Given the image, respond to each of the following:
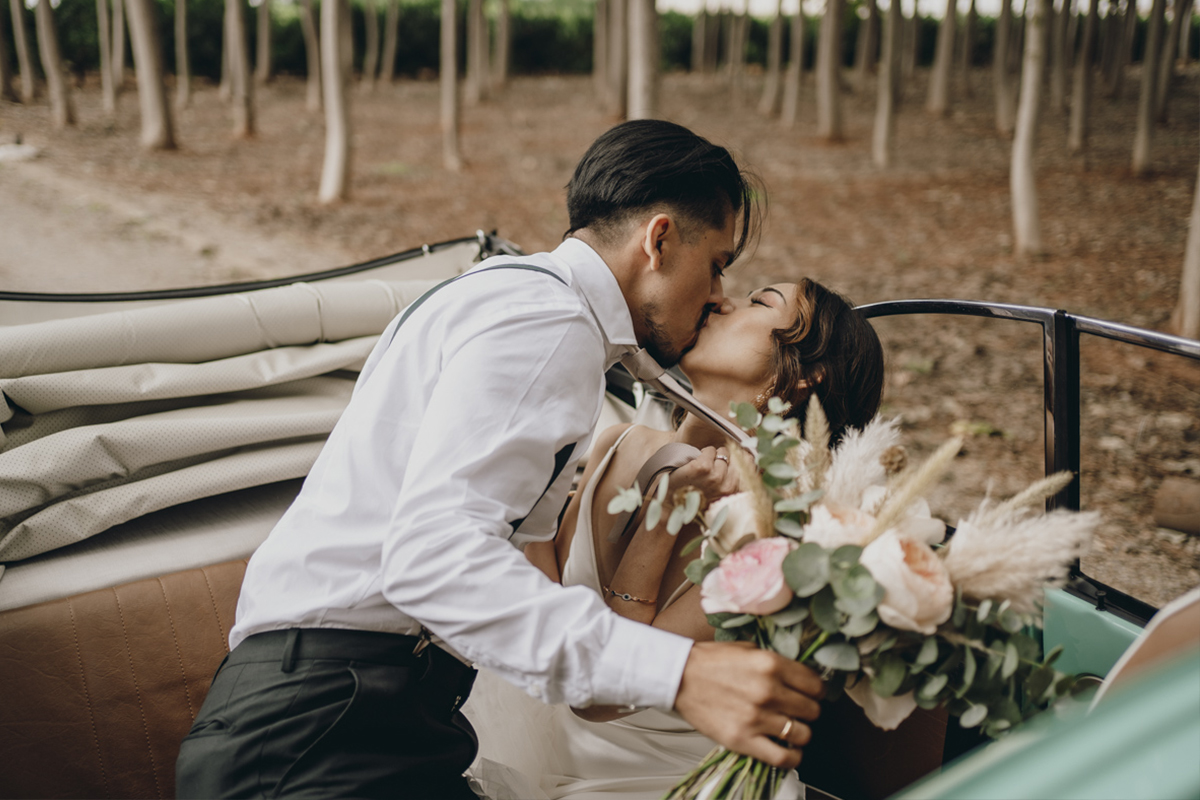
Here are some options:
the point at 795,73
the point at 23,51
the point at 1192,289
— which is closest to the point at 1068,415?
the point at 1192,289

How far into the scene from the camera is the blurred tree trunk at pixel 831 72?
1407cm

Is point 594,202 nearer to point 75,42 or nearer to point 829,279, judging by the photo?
point 829,279

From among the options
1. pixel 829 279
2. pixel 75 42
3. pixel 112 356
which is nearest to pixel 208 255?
pixel 829 279

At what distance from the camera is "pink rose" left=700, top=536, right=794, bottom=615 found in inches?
46.9

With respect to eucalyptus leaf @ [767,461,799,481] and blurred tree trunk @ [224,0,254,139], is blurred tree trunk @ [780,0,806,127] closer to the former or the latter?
blurred tree trunk @ [224,0,254,139]

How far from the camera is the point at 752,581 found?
1210mm

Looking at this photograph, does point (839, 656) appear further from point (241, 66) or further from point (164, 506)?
point (241, 66)

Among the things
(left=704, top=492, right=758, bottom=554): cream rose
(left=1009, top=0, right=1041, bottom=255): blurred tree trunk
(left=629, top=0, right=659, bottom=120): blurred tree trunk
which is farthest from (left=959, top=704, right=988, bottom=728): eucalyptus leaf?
(left=1009, top=0, right=1041, bottom=255): blurred tree trunk

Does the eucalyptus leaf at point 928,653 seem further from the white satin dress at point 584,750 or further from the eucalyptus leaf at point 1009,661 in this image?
the white satin dress at point 584,750

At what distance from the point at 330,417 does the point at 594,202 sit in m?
1.37

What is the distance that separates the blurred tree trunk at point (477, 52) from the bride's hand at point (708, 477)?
18.1 meters

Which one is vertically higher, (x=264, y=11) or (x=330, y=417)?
(x=264, y=11)

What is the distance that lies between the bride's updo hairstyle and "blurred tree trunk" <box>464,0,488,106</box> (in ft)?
57.9

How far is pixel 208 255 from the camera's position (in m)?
9.49
